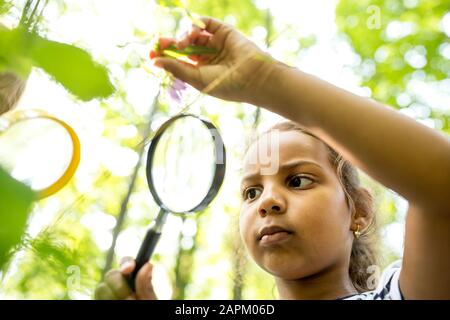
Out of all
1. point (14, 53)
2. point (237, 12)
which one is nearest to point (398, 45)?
point (237, 12)

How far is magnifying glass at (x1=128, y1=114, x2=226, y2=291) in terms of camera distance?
777 mm

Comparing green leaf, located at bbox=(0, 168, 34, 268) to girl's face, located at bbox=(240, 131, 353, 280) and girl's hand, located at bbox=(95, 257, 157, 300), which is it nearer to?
girl's hand, located at bbox=(95, 257, 157, 300)

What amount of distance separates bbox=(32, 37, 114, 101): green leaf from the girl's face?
30.3 inches

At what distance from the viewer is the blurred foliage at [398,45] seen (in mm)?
2762

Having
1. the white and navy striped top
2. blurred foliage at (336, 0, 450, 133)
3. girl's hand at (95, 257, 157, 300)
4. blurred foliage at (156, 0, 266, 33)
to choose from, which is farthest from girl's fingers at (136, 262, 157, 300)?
blurred foliage at (156, 0, 266, 33)

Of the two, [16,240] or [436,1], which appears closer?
[16,240]

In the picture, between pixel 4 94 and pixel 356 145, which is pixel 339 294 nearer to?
pixel 356 145

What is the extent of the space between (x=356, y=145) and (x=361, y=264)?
75 cm

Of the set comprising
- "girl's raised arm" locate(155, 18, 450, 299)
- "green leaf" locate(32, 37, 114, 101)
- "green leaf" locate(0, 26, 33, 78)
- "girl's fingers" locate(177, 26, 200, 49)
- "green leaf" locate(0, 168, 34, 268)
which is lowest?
"green leaf" locate(0, 168, 34, 268)

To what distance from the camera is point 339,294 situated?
1.03 metres

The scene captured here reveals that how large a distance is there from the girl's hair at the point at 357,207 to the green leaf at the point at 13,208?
3.01ft

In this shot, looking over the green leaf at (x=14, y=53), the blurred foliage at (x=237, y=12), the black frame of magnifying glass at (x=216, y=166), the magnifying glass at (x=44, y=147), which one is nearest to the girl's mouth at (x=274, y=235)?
the black frame of magnifying glass at (x=216, y=166)
